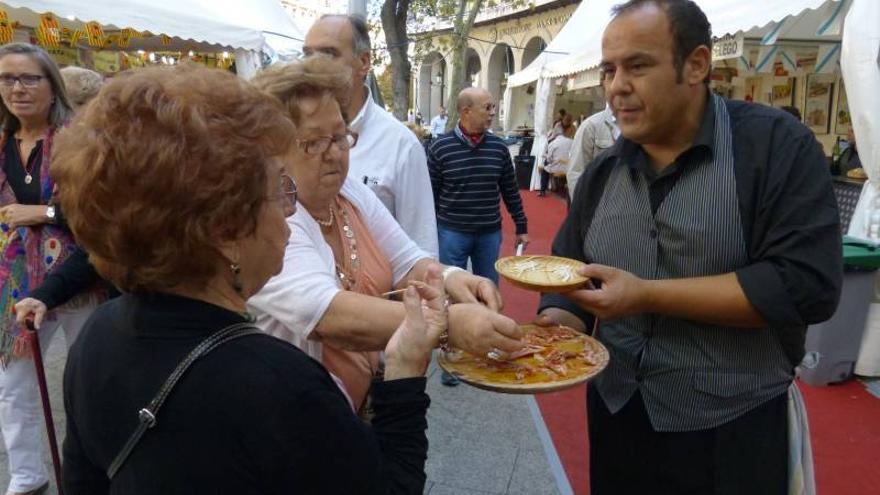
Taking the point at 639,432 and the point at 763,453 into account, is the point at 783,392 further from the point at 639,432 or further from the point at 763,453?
the point at 639,432

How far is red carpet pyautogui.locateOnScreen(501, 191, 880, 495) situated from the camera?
3.43 metres

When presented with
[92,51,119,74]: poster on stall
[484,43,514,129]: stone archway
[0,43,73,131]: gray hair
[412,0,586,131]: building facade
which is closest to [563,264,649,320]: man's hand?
[0,43,73,131]: gray hair

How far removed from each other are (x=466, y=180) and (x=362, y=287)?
3.47 metres

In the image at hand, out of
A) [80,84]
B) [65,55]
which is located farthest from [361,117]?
[65,55]

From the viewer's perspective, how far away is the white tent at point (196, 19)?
5.44 m

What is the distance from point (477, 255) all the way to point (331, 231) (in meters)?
3.62

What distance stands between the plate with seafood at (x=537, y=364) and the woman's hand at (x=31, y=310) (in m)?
2.04

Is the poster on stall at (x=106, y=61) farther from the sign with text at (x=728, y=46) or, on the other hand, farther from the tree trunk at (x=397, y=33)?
the tree trunk at (x=397, y=33)

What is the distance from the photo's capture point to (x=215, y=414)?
0.98 m

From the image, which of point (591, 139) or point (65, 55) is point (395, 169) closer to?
point (591, 139)

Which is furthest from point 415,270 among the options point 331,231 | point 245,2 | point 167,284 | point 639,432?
point 245,2

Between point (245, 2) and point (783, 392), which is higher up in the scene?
point (245, 2)

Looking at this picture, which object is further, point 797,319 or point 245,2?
point 245,2

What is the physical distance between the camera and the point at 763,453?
5.50 feet
